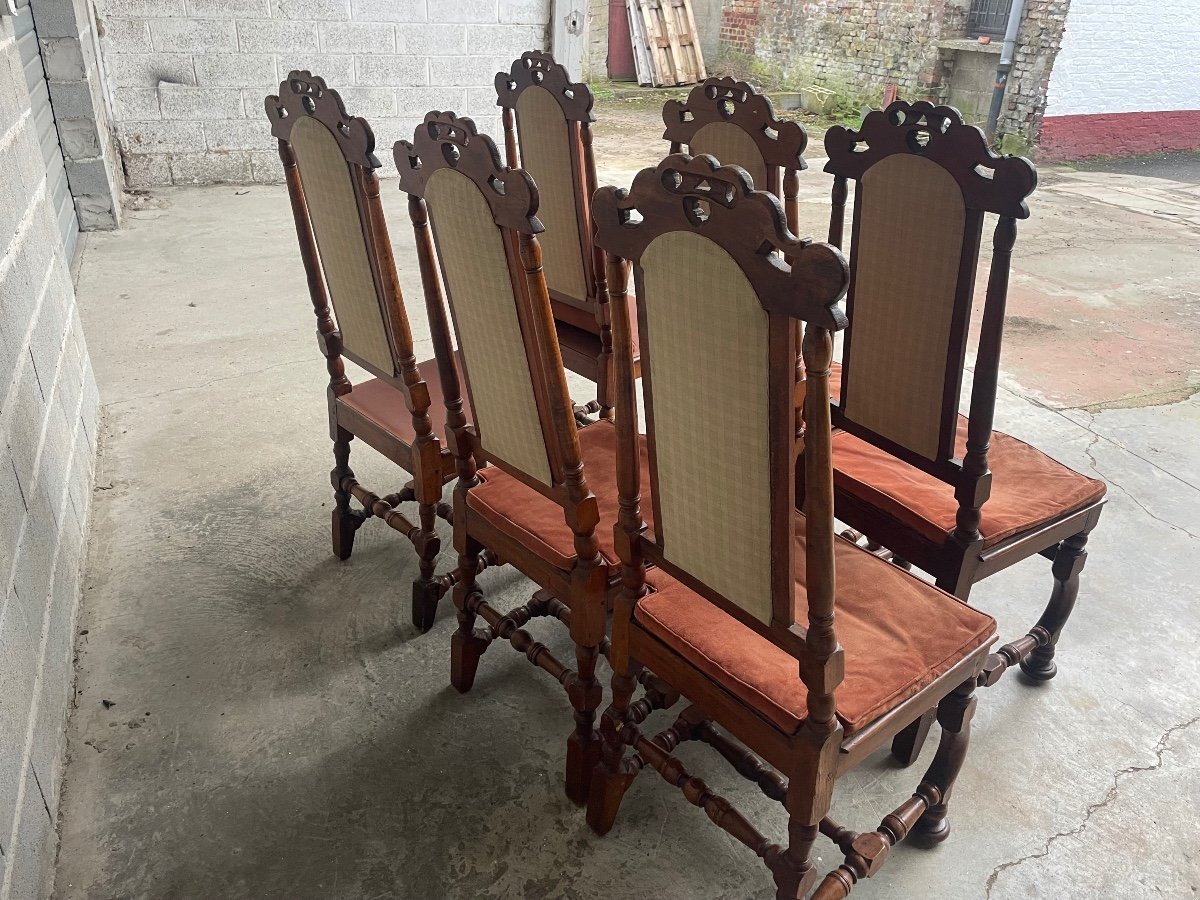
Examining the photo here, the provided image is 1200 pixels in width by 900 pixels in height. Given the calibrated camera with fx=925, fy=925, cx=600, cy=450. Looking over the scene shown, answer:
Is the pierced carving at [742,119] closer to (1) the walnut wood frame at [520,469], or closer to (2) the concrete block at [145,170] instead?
(1) the walnut wood frame at [520,469]

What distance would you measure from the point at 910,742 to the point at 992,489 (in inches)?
19.4

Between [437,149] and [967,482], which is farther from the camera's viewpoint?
[967,482]

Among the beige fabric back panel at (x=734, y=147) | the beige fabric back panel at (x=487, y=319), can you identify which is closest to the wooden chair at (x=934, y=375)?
the beige fabric back panel at (x=734, y=147)

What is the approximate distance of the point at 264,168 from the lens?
5578 mm

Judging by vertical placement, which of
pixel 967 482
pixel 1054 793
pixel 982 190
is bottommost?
pixel 1054 793

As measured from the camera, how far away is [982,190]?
1.43 metres

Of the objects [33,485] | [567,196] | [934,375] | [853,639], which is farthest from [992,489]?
[33,485]

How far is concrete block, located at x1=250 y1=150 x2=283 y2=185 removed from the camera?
554 centimetres

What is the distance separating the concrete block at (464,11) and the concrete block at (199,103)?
1.24m

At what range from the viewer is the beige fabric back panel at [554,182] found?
234cm

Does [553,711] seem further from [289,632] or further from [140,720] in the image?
[140,720]

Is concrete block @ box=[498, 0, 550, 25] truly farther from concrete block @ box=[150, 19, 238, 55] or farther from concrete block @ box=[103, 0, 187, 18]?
concrete block @ box=[103, 0, 187, 18]

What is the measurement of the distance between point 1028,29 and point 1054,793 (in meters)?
6.72

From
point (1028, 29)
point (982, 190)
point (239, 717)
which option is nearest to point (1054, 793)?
point (982, 190)
